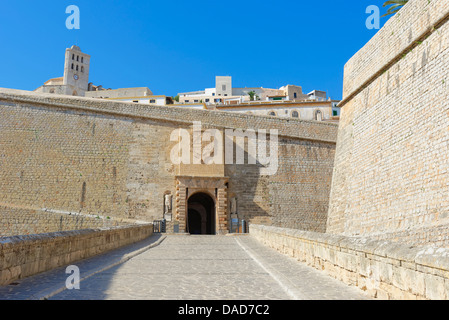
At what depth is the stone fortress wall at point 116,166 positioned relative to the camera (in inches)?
764

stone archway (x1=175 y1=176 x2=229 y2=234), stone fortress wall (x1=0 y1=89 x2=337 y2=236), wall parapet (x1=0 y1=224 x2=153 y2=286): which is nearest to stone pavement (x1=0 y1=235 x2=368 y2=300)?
wall parapet (x1=0 y1=224 x2=153 y2=286)

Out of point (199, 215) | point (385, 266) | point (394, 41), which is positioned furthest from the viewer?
point (199, 215)

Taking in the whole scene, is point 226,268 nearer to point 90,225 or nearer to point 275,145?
point 90,225

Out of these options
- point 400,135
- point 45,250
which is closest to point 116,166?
point 400,135

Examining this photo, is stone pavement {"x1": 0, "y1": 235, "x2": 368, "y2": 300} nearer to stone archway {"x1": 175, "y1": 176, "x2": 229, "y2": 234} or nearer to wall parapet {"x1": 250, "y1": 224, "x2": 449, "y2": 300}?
wall parapet {"x1": 250, "y1": 224, "x2": 449, "y2": 300}

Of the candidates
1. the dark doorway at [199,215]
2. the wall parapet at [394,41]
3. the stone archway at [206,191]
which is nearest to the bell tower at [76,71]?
the dark doorway at [199,215]

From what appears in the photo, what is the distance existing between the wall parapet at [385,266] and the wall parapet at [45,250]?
167 inches

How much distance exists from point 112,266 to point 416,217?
7.57 meters

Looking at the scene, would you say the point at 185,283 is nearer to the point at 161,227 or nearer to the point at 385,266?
the point at 385,266

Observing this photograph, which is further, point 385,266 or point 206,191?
point 206,191

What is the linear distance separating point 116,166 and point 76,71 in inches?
1984

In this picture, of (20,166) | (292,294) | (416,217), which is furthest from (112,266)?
(20,166)

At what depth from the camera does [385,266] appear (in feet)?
13.1

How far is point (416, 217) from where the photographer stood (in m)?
9.91
